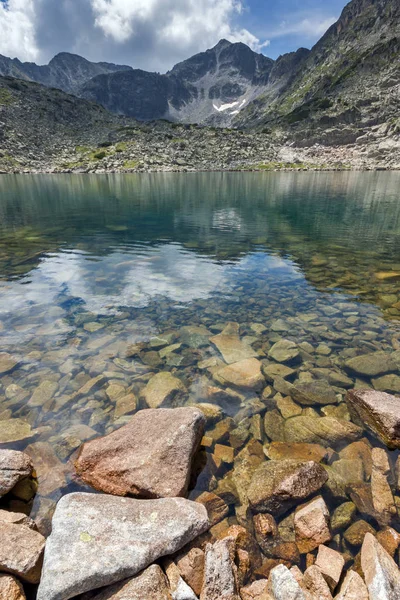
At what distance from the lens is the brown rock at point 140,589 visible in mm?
3908

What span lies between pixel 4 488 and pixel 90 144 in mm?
227807

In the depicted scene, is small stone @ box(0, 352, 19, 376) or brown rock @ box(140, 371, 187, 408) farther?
small stone @ box(0, 352, 19, 376)

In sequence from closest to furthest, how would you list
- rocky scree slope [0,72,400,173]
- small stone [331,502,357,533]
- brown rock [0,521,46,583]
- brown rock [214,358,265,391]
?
1. brown rock [0,521,46,583]
2. small stone [331,502,357,533]
3. brown rock [214,358,265,391]
4. rocky scree slope [0,72,400,173]

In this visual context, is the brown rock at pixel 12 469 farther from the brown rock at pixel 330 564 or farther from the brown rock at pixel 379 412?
the brown rock at pixel 379 412

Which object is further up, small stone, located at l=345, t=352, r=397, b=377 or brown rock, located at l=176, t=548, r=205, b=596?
brown rock, located at l=176, t=548, r=205, b=596

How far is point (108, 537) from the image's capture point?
442 cm

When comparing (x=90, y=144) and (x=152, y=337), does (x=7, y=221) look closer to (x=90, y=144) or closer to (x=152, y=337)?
(x=152, y=337)

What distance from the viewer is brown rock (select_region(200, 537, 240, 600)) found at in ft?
13.3

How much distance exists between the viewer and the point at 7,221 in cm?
3603

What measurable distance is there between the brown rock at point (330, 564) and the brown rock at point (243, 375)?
4466 millimetres

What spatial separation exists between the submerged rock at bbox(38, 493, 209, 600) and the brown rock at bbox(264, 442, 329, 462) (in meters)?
2.37

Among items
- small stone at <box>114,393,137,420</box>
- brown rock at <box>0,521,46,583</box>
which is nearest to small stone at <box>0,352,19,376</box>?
small stone at <box>114,393,137,420</box>

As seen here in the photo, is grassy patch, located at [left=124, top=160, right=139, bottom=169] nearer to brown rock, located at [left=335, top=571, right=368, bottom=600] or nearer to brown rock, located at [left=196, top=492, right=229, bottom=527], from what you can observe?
brown rock, located at [left=196, top=492, right=229, bottom=527]

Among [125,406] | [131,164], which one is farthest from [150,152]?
[125,406]
